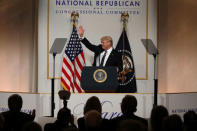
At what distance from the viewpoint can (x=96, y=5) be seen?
906 cm

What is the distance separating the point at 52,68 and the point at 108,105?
80.2 inches

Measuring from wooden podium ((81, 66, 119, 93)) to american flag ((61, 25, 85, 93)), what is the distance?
108 cm

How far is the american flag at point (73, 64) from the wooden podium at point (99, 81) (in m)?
1.08

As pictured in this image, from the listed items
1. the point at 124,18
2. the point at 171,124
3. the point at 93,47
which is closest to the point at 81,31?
the point at 93,47

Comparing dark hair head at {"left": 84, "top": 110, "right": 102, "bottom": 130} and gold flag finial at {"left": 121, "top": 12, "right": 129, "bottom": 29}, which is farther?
gold flag finial at {"left": 121, "top": 12, "right": 129, "bottom": 29}

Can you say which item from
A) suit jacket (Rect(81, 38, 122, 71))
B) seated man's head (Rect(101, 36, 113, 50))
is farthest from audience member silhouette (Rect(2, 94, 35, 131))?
seated man's head (Rect(101, 36, 113, 50))

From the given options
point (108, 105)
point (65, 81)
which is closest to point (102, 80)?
point (108, 105)

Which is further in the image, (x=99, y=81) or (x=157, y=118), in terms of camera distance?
(x=99, y=81)

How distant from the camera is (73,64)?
880 cm

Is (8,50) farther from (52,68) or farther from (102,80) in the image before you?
(102,80)

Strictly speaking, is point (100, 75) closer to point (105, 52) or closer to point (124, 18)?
point (105, 52)

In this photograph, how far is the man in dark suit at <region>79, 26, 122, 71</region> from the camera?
28.5 ft

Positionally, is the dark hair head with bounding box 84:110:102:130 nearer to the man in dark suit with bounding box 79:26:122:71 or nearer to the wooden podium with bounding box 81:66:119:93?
the wooden podium with bounding box 81:66:119:93

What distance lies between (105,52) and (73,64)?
776 millimetres
